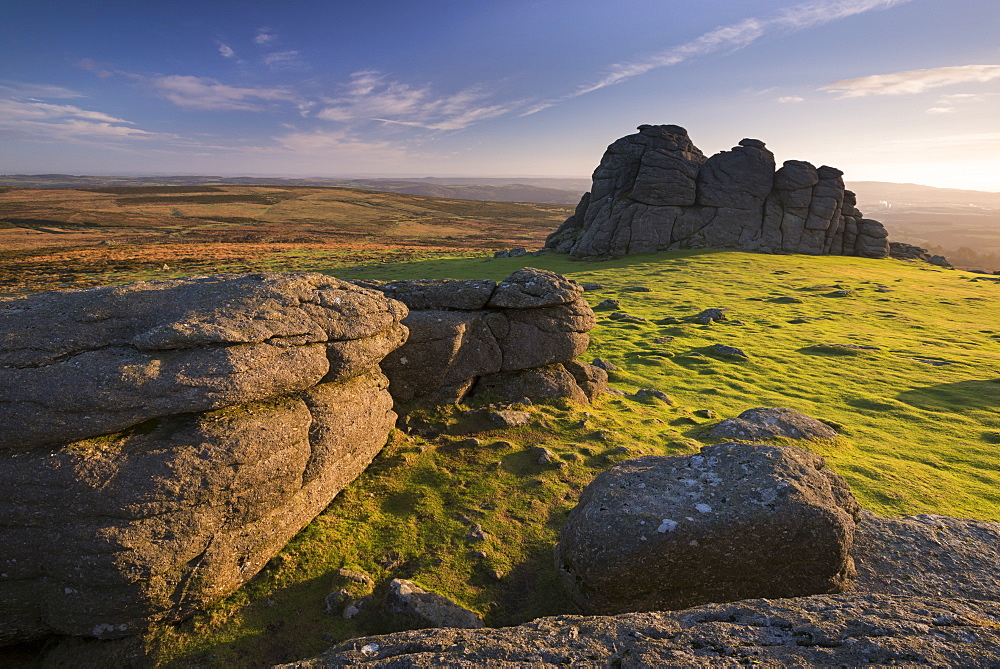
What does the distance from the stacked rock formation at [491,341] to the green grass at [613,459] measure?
1317 mm

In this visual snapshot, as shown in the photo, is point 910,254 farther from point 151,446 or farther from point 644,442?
point 151,446

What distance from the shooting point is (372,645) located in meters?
6.38

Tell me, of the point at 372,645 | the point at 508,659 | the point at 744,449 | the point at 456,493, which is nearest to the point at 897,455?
the point at 744,449

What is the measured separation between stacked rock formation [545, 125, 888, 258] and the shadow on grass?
47.0 meters

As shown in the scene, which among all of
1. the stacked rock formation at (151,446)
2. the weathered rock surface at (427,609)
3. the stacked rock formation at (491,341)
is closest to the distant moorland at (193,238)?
the stacked rock formation at (491,341)

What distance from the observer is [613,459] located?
14.0 metres

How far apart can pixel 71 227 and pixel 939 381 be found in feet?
583

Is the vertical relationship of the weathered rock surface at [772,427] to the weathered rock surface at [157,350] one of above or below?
below

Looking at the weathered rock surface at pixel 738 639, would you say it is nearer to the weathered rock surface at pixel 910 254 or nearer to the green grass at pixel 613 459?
the green grass at pixel 613 459

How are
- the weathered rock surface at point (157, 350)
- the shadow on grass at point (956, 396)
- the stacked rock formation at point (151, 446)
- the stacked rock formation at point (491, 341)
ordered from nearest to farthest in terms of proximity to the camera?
the stacked rock formation at point (151, 446), the weathered rock surface at point (157, 350), the stacked rock formation at point (491, 341), the shadow on grass at point (956, 396)

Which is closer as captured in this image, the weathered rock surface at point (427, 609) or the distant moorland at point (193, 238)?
the weathered rock surface at point (427, 609)

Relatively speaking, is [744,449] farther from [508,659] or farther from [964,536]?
[508,659]

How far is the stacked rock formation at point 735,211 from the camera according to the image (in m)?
66.7

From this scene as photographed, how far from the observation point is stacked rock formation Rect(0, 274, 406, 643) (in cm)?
789
